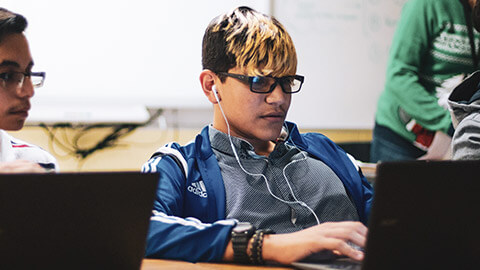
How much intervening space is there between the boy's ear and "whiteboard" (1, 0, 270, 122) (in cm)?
164

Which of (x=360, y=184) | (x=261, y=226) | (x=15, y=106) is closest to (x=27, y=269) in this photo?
(x=15, y=106)

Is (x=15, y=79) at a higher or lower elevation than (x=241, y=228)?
higher

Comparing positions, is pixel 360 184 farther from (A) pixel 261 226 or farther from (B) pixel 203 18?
(B) pixel 203 18

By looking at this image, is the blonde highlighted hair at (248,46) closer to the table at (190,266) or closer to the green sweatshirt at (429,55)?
the table at (190,266)

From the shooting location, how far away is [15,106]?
1300 millimetres

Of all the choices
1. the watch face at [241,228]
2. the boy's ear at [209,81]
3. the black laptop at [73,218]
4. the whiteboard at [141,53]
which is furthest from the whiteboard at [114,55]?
the black laptop at [73,218]

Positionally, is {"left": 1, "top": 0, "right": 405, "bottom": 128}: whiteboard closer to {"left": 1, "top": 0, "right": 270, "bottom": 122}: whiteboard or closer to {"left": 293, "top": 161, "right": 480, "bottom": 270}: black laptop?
{"left": 1, "top": 0, "right": 270, "bottom": 122}: whiteboard

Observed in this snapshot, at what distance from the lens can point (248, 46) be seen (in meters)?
1.51

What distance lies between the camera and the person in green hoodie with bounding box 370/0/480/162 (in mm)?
2344

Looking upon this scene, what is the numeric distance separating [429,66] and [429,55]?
0.15ft

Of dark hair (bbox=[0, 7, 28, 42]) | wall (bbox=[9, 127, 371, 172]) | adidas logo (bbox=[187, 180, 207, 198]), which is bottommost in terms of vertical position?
wall (bbox=[9, 127, 371, 172])

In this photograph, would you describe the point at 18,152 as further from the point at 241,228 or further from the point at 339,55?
the point at 339,55

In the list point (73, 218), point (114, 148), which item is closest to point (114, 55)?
point (114, 148)

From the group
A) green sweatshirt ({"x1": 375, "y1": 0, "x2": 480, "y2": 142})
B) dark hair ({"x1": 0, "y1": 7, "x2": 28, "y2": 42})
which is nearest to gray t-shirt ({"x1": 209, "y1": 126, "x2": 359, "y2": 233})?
Answer: dark hair ({"x1": 0, "y1": 7, "x2": 28, "y2": 42})
